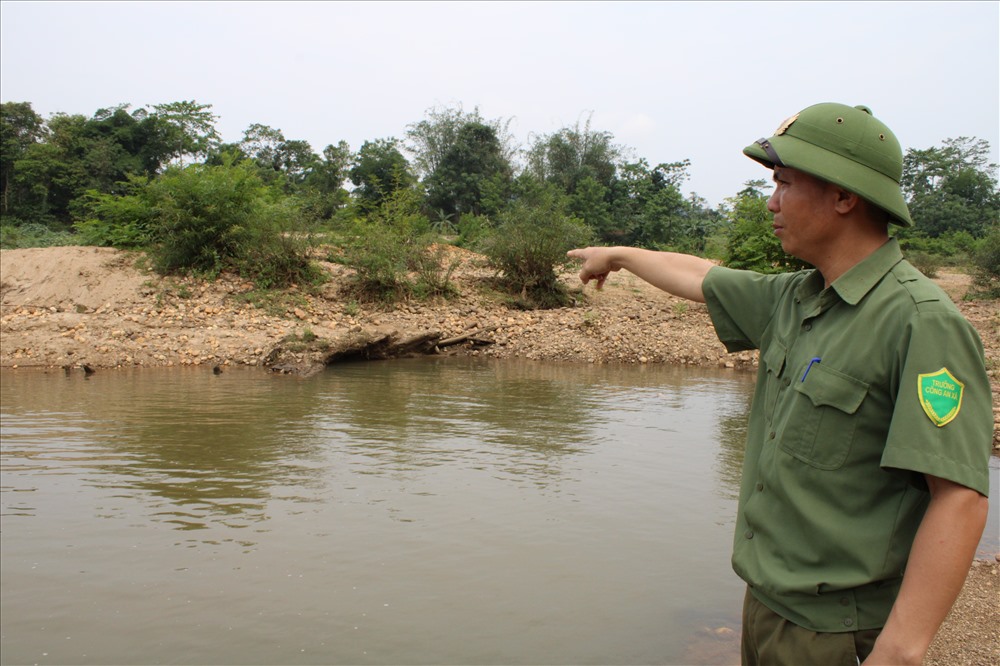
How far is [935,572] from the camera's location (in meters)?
1.44

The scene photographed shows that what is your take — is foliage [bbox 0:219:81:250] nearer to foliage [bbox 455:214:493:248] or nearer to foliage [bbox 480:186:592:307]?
foliage [bbox 480:186:592:307]

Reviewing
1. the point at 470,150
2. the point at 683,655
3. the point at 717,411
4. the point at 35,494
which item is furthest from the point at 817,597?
the point at 470,150

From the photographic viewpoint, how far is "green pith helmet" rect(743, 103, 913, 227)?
163 centimetres

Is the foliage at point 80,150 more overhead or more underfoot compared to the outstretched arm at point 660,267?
more overhead

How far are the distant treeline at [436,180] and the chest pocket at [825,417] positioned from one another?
1786 centimetres

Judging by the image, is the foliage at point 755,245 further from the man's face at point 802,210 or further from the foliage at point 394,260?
the man's face at point 802,210

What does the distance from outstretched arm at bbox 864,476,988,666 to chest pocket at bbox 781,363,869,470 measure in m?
0.19

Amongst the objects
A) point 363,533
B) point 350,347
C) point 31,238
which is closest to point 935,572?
point 363,533

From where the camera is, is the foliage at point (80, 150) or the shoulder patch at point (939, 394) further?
the foliage at point (80, 150)

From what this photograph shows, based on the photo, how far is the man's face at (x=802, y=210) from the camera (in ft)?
5.59

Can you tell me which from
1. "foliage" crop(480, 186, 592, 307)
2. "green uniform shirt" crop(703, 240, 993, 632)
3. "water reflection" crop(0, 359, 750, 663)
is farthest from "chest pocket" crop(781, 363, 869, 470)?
"foliage" crop(480, 186, 592, 307)

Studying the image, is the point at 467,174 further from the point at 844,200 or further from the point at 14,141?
the point at 844,200

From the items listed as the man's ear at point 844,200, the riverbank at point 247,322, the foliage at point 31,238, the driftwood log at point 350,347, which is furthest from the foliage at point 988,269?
the foliage at point 31,238

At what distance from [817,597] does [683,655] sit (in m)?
2.69
